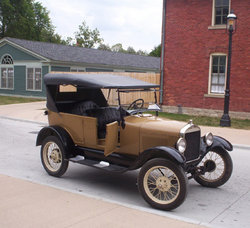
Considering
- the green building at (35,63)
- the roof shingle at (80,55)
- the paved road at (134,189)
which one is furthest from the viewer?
the roof shingle at (80,55)

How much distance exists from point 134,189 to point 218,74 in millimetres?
13300

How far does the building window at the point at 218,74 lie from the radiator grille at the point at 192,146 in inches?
511

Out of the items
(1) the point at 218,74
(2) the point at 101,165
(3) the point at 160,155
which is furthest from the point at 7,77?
(3) the point at 160,155

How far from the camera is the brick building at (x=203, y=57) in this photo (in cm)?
→ 1780

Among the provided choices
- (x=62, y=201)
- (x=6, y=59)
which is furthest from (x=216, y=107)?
(x=6, y=59)

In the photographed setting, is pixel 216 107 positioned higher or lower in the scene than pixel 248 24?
lower

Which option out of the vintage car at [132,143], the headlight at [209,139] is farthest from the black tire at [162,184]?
the headlight at [209,139]

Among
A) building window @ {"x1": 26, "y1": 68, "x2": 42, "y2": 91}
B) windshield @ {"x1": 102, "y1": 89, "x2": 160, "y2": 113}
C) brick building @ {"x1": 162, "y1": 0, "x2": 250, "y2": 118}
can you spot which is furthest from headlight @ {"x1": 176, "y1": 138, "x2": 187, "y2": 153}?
building window @ {"x1": 26, "y1": 68, "x2": 42, "y2": 91}

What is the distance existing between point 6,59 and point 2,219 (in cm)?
2918

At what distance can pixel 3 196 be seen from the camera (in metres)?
5.72

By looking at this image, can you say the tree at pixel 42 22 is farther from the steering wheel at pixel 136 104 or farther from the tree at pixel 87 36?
the steering wheel at pixel 136 104

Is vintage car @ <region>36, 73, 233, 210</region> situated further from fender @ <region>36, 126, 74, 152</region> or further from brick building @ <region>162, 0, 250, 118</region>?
brick building @ <region>162, 0, 250, 118</region>

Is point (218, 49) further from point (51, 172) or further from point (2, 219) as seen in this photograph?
point (2, 219)

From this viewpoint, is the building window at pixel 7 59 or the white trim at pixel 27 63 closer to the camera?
the white trim at pixel 27 63
